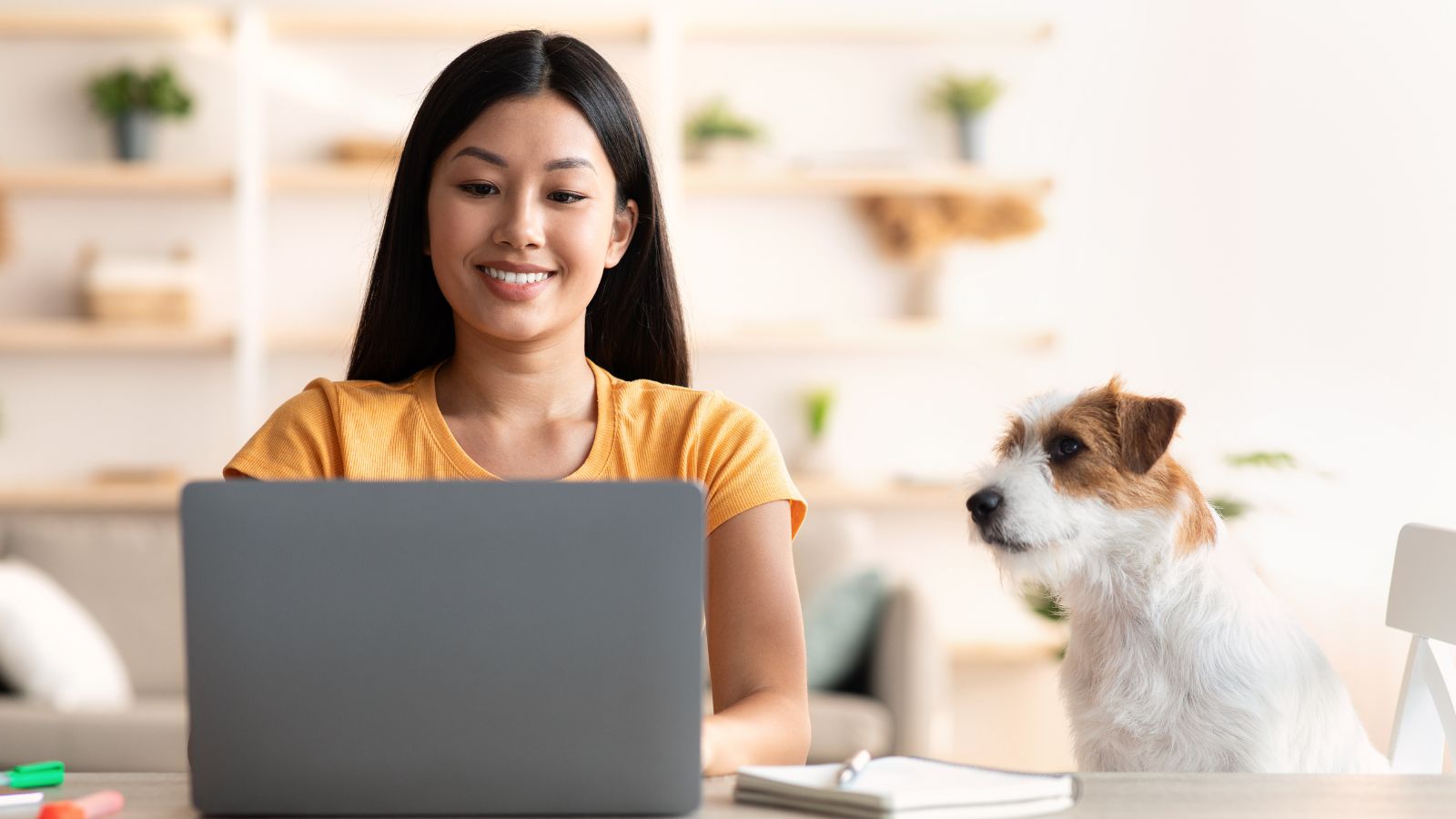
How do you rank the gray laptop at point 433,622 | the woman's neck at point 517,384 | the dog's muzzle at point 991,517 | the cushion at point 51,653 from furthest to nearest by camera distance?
the cushion at point 51,653
the woman's neck at point 517,384
the dog's muzzle at point 991,517
the gray laptop at point 433,622

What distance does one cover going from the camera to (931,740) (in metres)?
3.39

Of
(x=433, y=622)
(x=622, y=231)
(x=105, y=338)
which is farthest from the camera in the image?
(x=105, y=338)

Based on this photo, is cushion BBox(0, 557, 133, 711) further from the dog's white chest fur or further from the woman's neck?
the dog's white chest fur

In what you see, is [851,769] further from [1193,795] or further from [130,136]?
[130,136]

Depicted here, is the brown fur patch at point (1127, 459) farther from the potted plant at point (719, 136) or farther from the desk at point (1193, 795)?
the potted plant at point (719, 136)

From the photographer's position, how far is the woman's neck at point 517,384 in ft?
4.89

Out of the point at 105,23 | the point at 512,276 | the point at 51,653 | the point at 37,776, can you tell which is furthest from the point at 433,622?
the point at 105,23

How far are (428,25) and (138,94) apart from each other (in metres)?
0.89

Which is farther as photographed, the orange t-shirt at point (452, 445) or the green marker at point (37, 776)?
the orange t-shirt at point (452, 445)

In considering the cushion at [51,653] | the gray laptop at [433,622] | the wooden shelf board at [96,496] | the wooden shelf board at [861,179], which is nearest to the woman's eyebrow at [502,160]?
the gray laptop at [433,622]

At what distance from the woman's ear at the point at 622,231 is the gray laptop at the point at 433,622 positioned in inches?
28.8

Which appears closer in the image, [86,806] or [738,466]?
[86,806]

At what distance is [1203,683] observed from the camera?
118 cm

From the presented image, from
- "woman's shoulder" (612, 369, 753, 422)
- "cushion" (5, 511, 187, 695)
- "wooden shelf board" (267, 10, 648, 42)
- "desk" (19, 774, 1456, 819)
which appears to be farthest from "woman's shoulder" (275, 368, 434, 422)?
"wooden shelf board" (267, 10, 648, 42)
